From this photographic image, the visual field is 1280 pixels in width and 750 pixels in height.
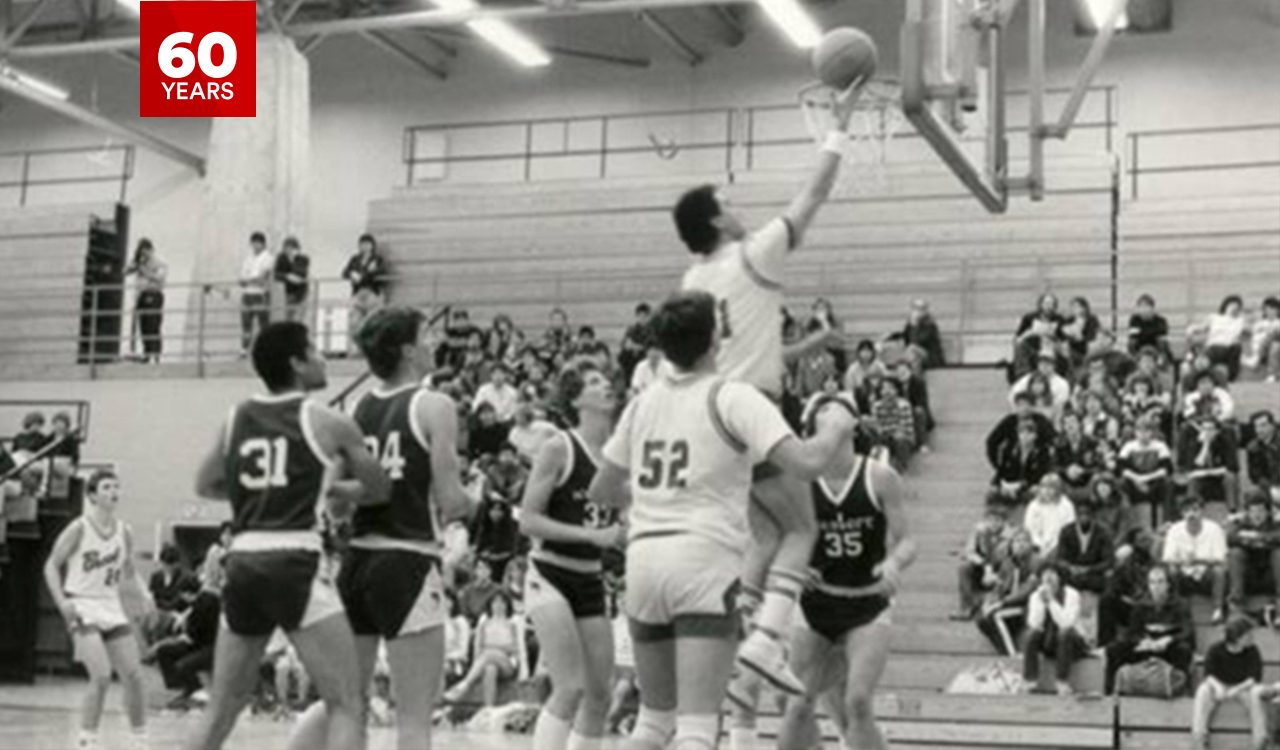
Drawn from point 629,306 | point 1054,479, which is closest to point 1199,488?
point 1054,479

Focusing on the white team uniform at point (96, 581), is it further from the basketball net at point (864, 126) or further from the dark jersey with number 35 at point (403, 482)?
the dark jersey with number 35 at point (403, 482)

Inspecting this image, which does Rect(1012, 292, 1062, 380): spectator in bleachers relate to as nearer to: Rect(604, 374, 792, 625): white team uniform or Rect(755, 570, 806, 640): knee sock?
Rect(755, 570, 806, 640): knee sock

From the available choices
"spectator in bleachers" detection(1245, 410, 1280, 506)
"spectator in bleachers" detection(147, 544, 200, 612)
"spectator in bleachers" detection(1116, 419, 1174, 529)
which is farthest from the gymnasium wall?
"spectator in bleachers" detection(1116, 419, 1174, 529)

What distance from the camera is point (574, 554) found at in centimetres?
849

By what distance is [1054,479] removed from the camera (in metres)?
18.8

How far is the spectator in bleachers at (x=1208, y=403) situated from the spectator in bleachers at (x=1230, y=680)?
12.9 ft

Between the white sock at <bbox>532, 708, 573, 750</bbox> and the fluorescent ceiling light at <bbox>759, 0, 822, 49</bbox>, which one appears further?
the fluorescent ceiling light at <bbox>759, 0, 822, 49</bbox>

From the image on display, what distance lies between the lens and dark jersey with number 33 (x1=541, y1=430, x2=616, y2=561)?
850cm

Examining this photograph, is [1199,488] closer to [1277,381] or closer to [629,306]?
[1277,381]

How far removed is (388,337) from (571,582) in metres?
1.55

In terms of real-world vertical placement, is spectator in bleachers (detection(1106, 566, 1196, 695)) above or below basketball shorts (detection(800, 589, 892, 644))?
below

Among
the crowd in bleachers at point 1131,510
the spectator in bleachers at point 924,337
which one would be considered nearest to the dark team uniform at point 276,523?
the crowd in bleachers at point 1131,510

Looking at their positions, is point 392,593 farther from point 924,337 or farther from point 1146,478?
point 924,337

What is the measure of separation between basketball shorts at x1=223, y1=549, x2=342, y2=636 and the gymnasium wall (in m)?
21.9
